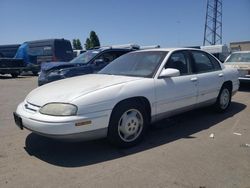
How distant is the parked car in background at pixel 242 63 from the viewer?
9.47m

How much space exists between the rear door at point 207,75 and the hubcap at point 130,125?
1.61 m

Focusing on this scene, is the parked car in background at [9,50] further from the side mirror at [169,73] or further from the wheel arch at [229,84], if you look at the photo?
the side mirror at [169,73]

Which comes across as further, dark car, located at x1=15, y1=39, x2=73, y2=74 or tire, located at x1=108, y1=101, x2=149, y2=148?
dark car, located at x1=15, y1=39, x2=73, y2=74

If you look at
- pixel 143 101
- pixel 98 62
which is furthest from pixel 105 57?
pixel 143 101

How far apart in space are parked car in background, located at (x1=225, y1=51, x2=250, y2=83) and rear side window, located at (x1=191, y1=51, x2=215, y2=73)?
398cm

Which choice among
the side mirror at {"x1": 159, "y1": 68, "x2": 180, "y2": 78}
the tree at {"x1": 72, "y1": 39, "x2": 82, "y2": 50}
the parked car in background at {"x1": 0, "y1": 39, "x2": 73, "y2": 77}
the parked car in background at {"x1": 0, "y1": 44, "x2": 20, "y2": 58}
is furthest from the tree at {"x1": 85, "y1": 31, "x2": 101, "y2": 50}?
the side mirror at {"x1": 159, "y1": 68, "x2": 180, "y2": 78}

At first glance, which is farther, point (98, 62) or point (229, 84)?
point (98, 62)

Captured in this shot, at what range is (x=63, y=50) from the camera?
1845 cm

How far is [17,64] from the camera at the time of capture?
64.8 feet

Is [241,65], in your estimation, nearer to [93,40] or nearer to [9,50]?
[9,50]

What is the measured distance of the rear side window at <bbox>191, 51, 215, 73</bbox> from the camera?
562 cm

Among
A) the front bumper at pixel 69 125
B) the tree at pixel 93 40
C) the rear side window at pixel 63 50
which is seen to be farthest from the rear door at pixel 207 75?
the tree at pixel 93 40

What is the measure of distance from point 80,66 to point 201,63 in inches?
175

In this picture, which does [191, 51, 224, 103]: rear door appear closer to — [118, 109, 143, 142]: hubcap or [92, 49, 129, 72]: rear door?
[118, 109, 143, 142]: hubcap
